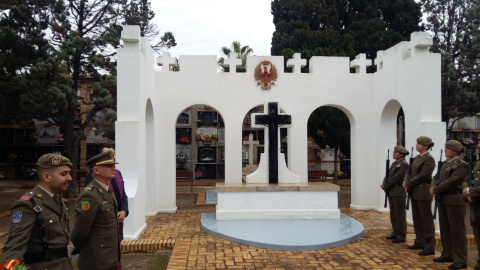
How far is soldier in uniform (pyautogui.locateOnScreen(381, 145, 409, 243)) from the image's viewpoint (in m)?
7.41

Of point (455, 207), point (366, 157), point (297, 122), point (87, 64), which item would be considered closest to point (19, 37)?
point (87, 64)

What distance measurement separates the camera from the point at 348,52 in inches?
658

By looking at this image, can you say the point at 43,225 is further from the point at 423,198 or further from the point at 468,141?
the point at 468,141

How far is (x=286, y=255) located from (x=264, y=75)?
227 inches

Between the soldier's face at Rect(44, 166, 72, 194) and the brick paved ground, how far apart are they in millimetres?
2761

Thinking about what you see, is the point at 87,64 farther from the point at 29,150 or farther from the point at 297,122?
the point at 29,150

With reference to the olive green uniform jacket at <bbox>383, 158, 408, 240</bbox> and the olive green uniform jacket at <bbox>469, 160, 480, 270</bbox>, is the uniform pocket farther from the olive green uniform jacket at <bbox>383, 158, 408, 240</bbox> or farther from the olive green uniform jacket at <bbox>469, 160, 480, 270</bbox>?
the olive green uniform jacket at <bbox>383, 158, 408, 240</bbox>

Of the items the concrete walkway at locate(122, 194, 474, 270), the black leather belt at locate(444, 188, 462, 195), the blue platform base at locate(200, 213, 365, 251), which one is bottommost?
the concrete walkway at locate(122, 194, 474, 270)

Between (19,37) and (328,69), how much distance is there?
10.5 metres

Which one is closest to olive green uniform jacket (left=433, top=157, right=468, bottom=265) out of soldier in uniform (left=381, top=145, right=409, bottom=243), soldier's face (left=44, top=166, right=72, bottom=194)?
soldier in uniform (left=381, top=145, right=409, bottom=243)

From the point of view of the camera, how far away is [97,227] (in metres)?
3.96

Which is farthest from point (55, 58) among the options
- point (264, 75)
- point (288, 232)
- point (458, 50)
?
point (458, 50)

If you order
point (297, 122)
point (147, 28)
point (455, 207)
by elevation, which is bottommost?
point (455, 207)

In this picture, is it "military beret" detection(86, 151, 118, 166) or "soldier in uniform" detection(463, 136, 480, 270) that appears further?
"soldier in uniform" detection(463, 136, 480, 270)
